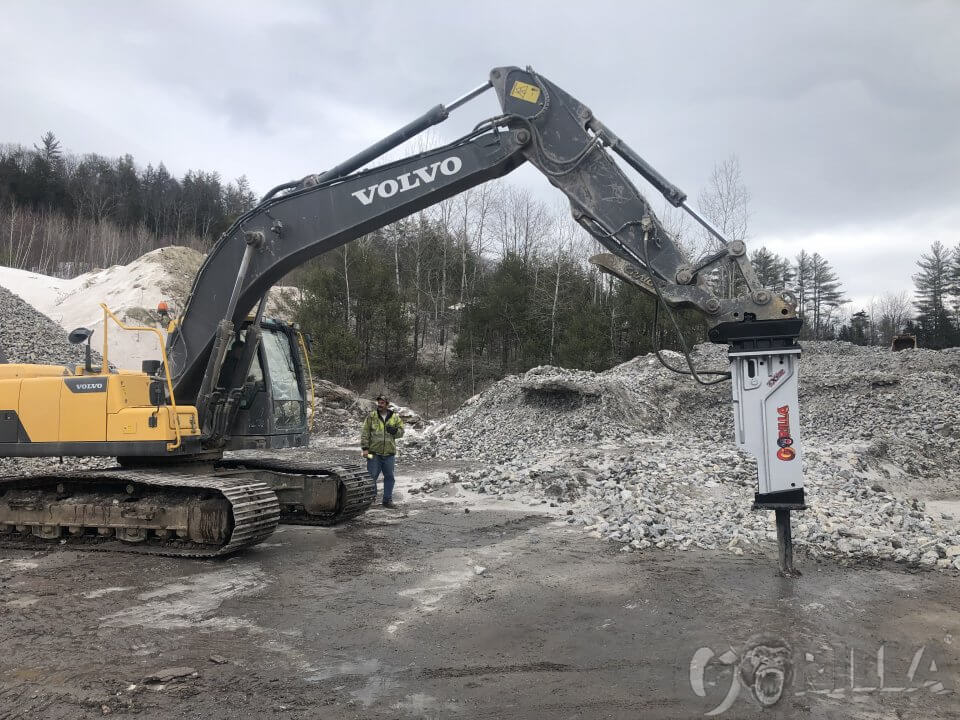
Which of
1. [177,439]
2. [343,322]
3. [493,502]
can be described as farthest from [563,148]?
[343,322]

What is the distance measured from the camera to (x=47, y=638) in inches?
187

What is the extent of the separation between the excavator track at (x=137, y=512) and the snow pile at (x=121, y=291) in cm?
2395

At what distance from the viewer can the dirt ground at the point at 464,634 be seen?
371 centimetres

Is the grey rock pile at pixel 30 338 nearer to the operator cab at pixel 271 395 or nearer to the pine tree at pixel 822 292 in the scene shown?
the operator cab at pixel 271 395

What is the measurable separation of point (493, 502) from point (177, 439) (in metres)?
4.51

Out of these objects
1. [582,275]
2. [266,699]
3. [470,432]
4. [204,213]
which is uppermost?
[204,213]

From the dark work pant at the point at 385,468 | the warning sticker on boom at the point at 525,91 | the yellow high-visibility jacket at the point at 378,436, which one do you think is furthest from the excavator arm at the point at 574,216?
the dark work pant at the point at 385,468

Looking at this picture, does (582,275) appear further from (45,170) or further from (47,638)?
(45,170)

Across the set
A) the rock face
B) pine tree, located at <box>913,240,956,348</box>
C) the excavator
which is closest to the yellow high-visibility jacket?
the excavator

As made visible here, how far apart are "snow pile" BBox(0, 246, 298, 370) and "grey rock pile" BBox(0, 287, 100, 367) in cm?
804

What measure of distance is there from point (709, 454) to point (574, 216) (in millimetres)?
6722

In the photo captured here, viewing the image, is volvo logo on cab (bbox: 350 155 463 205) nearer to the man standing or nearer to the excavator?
the excavator

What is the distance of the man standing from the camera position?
9.49 m

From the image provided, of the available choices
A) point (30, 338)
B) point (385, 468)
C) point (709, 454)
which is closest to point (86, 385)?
point (385, 468)
